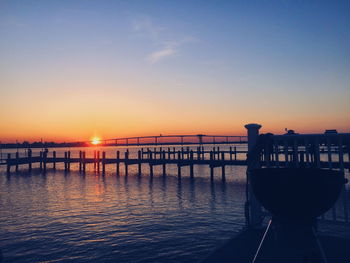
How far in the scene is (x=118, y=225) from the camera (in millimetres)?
11523

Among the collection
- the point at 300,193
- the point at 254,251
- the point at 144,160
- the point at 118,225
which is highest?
the point at 300,193

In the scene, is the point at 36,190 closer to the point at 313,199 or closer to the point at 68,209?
the point at 68,209

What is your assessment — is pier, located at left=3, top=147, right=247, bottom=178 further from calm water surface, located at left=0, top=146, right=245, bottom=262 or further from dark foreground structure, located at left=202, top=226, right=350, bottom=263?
dark foreground structure, located at left=202, top=226, right=350, bottom=263

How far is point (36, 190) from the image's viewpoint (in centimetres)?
2205

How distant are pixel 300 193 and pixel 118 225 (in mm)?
10211

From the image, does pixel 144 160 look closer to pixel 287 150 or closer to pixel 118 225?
pixel 118 225

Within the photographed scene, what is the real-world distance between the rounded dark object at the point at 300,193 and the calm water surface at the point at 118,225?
19.4 feet

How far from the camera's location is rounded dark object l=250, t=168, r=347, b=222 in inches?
103

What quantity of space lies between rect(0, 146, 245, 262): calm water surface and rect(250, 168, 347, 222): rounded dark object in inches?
233

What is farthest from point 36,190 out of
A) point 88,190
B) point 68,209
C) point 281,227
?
point 281,227

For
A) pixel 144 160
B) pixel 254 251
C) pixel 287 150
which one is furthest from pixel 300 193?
pixel 144 160

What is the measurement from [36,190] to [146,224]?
48.0 feet

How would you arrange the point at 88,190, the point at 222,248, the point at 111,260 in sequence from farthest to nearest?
the point at 88,190
the point at 111,260
the point at 222,248

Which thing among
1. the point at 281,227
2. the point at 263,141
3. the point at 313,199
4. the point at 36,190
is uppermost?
the point at 263,141
